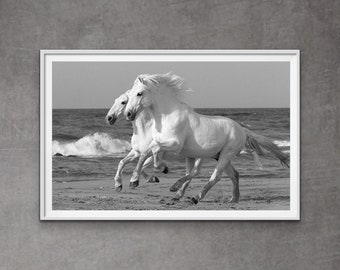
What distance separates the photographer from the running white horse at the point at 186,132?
3.26 metres

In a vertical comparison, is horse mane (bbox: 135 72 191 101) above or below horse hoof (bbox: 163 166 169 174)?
above

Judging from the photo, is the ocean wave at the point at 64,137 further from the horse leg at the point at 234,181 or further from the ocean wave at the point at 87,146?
the horse leg at the point at 234,181

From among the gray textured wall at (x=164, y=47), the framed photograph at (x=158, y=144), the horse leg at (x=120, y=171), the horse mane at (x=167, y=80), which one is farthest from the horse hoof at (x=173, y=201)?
the horse mane at (x=167, y=80)

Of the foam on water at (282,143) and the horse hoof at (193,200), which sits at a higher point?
the foam on water at (282,143)

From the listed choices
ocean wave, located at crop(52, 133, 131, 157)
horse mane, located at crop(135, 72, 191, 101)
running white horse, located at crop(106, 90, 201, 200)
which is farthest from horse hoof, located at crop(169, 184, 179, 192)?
horse mane, located at crop(135, 72, 191, 101)

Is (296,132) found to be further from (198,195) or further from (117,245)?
(117,245)

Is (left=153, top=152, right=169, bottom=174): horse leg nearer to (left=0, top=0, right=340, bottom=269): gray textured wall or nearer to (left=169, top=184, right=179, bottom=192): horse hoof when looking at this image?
(left=169, top=184, right=179, bottom=192): horse hoof

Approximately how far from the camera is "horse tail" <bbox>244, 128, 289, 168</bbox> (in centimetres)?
326

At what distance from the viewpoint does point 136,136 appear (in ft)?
10.8

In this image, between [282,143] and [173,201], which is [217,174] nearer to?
[173,201]

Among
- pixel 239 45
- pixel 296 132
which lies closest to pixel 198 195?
pixel 296 132

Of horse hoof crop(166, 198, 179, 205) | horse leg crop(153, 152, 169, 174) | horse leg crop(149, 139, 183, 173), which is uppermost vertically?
horse leg crop(149, 139, 183, 173)

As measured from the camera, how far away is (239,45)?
3.27 meters

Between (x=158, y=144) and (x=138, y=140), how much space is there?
0.11 m
